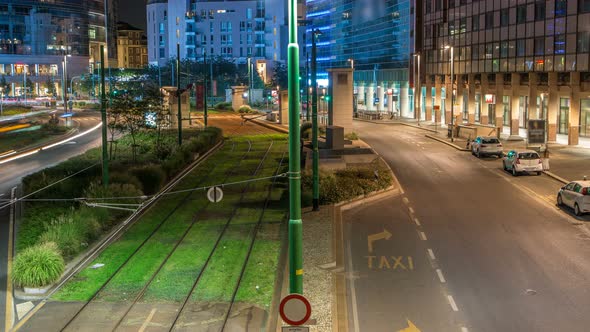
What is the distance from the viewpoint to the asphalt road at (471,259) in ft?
57.4

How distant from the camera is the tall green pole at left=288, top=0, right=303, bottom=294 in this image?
12.8 meters

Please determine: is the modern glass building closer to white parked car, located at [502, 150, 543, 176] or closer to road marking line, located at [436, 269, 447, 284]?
white parked car, located at [502, 150, 543, 176]

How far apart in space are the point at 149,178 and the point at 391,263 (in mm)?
17541

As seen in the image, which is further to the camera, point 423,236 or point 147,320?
point 423,236

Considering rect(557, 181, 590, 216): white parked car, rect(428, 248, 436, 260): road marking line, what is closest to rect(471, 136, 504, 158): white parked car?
rect(557, 181, 590, 216): white parked car

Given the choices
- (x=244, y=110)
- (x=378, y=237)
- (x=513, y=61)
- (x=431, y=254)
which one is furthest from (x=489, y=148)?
(x=244, y=110)

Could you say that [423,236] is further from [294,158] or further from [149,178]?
[149,178]

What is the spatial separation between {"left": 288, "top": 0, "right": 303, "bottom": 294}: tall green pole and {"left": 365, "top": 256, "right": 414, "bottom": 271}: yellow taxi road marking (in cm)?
873

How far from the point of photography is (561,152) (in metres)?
54.9

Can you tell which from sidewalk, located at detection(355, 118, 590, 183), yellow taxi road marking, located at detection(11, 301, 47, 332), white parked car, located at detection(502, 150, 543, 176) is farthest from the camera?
sidewalk, located at detection(355, 118, 590, 183)

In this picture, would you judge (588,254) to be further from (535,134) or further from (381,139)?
(381,139)

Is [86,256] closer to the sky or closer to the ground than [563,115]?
closer to the ground

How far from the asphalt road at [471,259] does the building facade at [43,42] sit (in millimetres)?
134978

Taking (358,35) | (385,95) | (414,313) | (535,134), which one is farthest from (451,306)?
(358,35)
